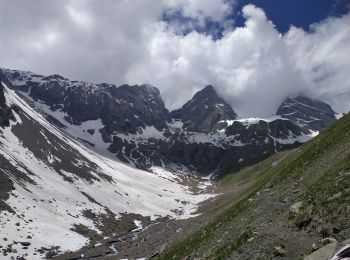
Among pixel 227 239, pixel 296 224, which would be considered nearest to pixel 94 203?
pixel 227 239

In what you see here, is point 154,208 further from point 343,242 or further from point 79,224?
point 343,242

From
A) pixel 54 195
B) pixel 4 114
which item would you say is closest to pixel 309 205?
pixel 54 195

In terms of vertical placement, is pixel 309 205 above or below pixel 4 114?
below

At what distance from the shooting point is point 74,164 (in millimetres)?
170500

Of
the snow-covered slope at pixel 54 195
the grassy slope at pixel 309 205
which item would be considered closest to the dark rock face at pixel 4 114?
the snow-covered slope at pixel 54 195

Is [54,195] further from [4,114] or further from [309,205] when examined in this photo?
[309,205]

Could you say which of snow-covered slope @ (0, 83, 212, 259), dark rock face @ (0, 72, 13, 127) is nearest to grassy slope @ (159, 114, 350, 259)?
snow-covered slope @ (0, 83, 212, 259)

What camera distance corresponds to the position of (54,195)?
11906 centimetres

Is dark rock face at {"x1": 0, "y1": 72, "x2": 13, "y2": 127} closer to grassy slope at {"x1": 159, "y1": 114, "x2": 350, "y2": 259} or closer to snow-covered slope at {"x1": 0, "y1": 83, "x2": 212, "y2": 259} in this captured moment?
snow-covered slope at {"x1": 0, "y1": 83, "x2": 212, "y2": 259}

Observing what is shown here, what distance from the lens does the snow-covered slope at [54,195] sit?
87.1 m

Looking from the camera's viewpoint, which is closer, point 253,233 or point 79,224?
point 253,233

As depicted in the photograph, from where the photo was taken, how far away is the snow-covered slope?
87062 mm

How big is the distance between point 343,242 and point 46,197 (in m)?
105

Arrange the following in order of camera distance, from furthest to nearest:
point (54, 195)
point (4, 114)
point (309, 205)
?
point (4, 114) → point (54, 195) → point (309, 205)
